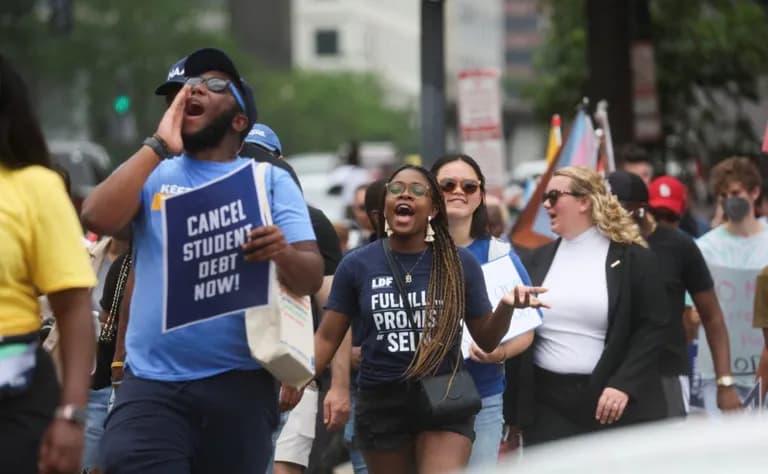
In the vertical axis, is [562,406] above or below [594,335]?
below

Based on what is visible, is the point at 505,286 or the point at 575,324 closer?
the point at 505,286

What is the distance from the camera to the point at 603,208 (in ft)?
30.2

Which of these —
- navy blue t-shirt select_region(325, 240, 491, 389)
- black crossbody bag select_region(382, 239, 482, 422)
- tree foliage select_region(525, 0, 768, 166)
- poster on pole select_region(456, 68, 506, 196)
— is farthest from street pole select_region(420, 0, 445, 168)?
tree foliage select_region(525, 0, 768, 166)

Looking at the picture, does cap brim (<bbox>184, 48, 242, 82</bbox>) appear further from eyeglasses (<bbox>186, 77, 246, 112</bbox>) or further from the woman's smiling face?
the woman's smiling face

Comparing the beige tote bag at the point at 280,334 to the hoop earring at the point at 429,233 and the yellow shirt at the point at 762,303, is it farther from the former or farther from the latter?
the yellow shirt at the point at 762,303

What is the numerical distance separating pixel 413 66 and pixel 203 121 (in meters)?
151

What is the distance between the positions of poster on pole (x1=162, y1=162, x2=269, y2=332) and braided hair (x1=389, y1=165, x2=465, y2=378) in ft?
5.17

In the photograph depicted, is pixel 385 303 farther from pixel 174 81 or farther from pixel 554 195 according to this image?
pixel 554 195

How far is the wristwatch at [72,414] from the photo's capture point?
5324 millimetres

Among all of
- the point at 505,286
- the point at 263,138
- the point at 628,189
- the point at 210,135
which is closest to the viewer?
the point at 210,135

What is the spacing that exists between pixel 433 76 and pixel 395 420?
5638 millimetres

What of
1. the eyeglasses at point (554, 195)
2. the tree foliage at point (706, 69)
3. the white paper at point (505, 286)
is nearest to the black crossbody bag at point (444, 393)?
the white paper at point (505, 286)

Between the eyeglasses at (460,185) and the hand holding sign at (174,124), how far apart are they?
2858mm

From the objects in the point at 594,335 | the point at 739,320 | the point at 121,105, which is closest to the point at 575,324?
the point at 594,335
